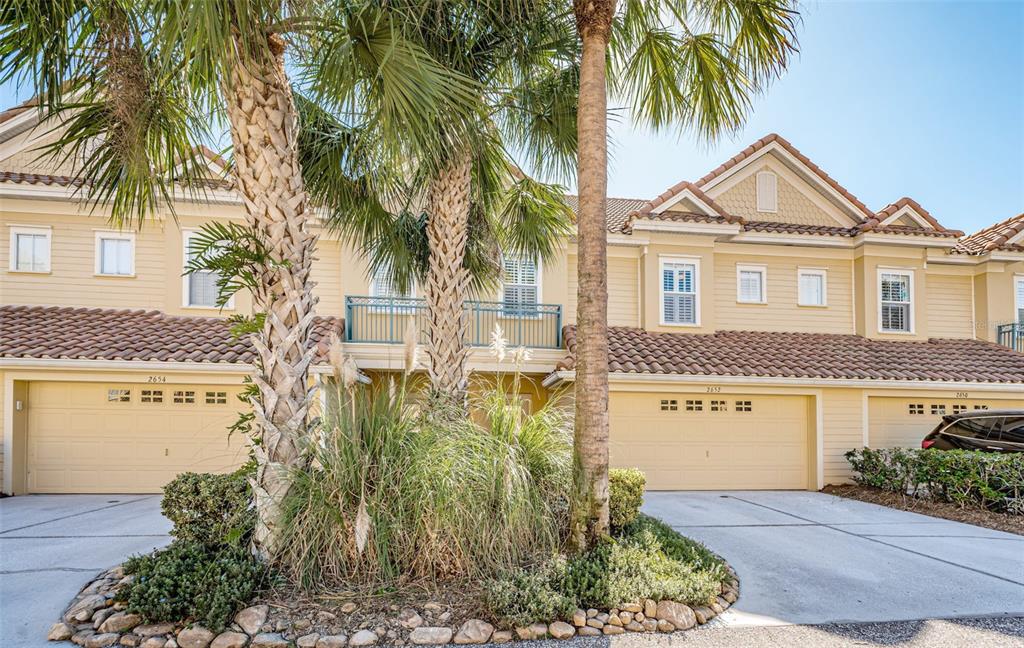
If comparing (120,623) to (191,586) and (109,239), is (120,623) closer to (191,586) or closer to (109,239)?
A: (191,586)

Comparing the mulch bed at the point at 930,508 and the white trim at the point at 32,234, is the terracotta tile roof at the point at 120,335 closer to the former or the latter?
the white trim at the point at 32,234

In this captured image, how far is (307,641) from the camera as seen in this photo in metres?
4.17

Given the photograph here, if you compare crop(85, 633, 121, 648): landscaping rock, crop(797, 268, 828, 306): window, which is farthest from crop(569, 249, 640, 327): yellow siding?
crop(85, 633, 121, 648): landscaping rock

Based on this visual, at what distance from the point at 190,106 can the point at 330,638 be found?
541 centimetres

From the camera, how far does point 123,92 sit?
517 cm

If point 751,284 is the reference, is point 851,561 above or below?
below

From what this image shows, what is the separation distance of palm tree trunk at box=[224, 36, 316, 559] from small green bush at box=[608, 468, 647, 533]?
3191mm

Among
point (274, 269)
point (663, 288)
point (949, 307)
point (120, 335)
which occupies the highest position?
point (663, 288)

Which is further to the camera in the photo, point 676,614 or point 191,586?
point 676,614

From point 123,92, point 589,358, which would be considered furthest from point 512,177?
point 123,92

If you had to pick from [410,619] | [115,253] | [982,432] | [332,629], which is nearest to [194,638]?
[332,629]

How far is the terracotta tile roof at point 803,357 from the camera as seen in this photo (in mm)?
11688

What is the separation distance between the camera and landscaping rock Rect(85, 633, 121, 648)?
164 inches

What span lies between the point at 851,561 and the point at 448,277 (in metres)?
5.86
